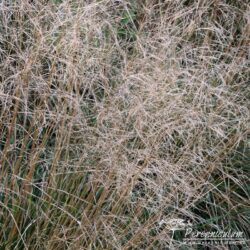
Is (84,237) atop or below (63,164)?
below

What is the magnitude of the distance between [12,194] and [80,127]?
1.55 feet

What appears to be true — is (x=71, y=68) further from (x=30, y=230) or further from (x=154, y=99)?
(x=30, y=230)

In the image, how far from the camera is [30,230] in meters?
2.41

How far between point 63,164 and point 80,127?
269 mm

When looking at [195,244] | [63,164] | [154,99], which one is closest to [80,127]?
[63,164]

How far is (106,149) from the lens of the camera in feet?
7.84

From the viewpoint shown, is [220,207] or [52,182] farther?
[220,207]

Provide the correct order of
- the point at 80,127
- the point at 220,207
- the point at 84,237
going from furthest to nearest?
1. the point at 220,207
2. the point at 80,127
3. the point at 84,237

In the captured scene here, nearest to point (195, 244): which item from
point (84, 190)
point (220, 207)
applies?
point (220, 207)

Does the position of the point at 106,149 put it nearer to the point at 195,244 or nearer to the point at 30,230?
the point at 30,230

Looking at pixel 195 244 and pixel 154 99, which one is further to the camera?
pixel 195 244

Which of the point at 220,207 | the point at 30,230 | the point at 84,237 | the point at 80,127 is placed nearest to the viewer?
the point at 84,237

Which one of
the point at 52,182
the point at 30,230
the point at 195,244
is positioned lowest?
the point at 195,244

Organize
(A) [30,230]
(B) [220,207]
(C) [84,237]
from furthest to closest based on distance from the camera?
1. (B) [220,207]
2. (A) [30,230]
3. (C) [84,237]
